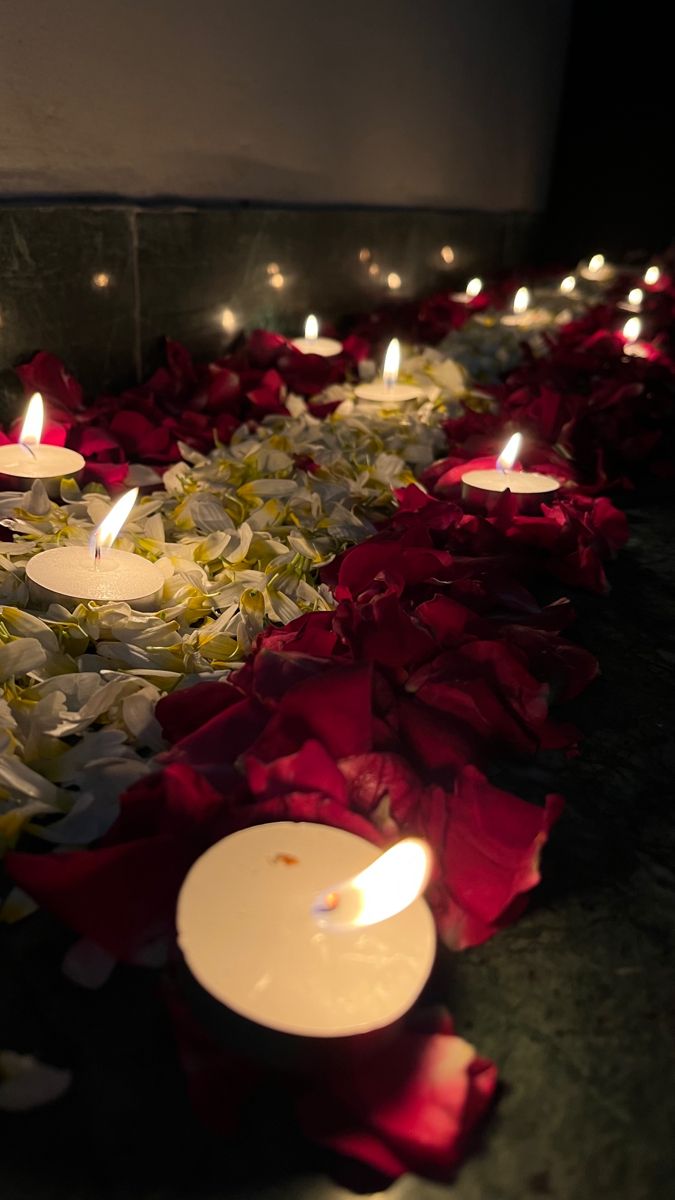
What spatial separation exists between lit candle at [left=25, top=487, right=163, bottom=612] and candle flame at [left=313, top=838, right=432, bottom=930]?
0.41m

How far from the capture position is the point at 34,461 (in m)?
1.06

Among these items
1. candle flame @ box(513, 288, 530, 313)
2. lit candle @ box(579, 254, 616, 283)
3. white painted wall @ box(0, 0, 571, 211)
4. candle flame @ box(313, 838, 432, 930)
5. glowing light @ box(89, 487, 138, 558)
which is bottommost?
candle flame @ box(313, 838, 432, 930)

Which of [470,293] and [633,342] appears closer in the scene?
[633,342]

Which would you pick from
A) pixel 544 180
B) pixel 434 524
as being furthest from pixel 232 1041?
pixel 544 180

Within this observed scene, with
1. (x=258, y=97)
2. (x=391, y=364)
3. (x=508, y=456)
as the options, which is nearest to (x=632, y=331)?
(x=391, y=364)

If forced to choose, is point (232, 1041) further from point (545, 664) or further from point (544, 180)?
point (544, 180)

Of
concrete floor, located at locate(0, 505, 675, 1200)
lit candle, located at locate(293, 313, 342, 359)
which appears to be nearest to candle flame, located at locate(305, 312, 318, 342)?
lit candle, located at locate(293, 313, 342, 359)

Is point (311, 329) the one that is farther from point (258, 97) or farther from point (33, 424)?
point (33, 424)

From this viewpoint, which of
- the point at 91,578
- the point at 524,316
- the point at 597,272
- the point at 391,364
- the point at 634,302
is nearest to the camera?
the point at 91,578

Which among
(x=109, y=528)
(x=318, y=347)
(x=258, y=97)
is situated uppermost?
(x=258, y=97)

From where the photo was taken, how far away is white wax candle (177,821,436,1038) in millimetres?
418

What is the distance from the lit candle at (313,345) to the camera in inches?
65.2

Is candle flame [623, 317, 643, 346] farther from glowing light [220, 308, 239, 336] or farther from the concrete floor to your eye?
the concrete floor

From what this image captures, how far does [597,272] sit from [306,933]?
3252 mm
